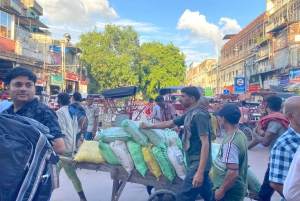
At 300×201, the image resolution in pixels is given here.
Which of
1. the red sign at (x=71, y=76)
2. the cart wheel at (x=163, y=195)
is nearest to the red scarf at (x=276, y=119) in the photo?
the cart wheel at (x=163, y=195)

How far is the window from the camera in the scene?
19812mm

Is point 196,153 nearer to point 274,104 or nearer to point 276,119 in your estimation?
point 276,119

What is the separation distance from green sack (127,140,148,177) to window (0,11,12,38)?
18.8 m

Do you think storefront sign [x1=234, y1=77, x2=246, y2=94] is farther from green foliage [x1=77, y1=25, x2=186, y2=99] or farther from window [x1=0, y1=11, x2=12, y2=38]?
green foliage [x1=77, y1=25, x2=186, y2=99]

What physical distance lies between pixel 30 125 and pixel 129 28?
4021 cm

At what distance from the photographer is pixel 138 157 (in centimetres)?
400

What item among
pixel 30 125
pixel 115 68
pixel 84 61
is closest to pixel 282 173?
pixel 30 125

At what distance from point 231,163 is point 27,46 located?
23434 millimetres

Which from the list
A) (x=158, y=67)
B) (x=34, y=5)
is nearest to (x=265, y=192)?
(x=34, y=5)

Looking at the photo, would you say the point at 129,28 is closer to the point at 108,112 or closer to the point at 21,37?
the point at 21,37

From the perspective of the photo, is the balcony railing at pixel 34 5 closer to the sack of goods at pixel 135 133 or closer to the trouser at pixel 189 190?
the sack of goods at pixel 135 133

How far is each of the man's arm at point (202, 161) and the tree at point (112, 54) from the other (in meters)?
35.1

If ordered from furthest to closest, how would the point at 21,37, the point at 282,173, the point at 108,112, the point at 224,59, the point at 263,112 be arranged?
the point at 224,59, the point at 21,37, the point at 108,112, the point at 263,112, the point at 282,173

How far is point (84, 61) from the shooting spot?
4022 cm
